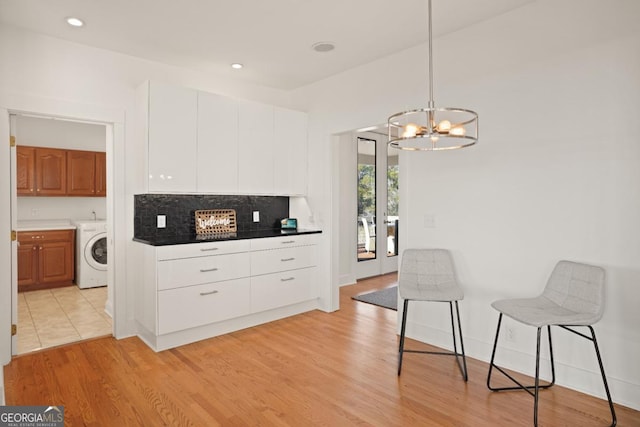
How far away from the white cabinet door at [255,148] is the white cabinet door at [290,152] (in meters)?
0.09

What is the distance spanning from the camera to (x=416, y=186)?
11.7 ft

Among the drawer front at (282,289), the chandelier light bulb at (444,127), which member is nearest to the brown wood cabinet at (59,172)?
the drawer front at (282,289)

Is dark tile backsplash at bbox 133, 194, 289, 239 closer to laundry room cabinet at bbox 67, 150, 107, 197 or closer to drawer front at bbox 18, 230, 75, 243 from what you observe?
drawer front at bbox 18, 230, 75, 243

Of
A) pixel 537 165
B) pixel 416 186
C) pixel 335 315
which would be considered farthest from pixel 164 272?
pixel 537 165

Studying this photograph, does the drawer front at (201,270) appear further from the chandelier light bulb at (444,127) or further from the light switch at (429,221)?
the chandelier light bulb at (444,127)

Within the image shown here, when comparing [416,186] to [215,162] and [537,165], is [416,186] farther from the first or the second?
[215,162]

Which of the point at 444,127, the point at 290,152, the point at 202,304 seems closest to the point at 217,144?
the point at 290,152

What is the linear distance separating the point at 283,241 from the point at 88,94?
7.52ft

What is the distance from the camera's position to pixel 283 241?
4.18m

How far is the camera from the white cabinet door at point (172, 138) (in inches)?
138

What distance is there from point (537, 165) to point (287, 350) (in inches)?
97.6

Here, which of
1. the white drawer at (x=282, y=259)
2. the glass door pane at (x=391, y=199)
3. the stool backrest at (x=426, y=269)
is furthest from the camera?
the glass door pane at (x=391, y=199)

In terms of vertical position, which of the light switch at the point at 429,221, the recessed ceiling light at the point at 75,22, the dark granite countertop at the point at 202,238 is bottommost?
the dark granite countertop at the point at 202,238

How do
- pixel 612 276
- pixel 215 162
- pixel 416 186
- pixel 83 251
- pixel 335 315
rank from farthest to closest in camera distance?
1. pixel 83 251
2. pixel 335 315
3. pixel 215 162
4. pixel 416 186
5. pixel 612 276
